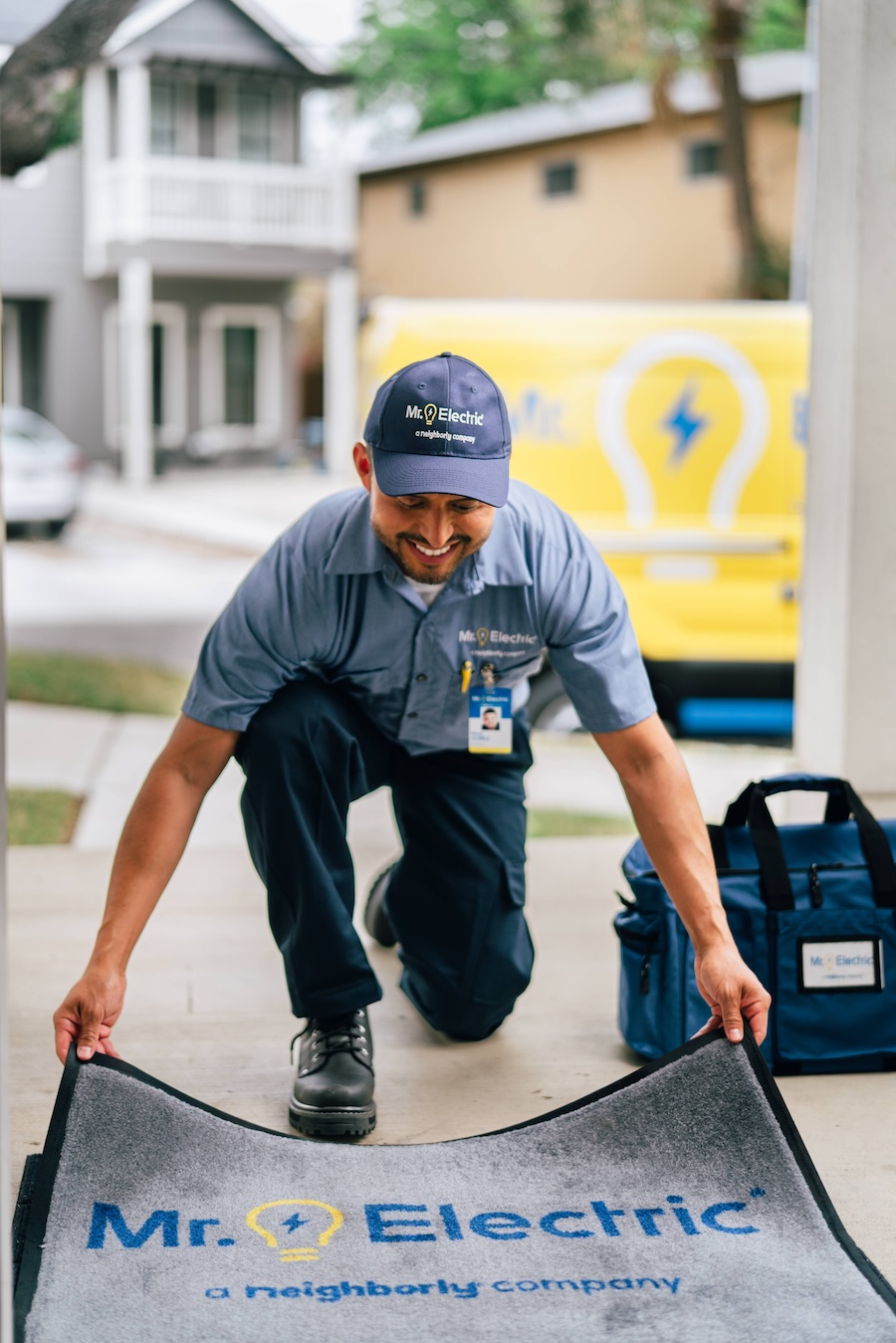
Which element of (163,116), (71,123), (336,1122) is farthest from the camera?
(163,116)

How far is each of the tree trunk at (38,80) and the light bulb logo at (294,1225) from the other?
4.42 m

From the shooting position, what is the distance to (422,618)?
2.51m

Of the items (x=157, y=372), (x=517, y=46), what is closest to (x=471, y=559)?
(x=517, y=46)

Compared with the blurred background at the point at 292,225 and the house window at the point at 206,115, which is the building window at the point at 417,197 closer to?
the blurred background at the point at 292,225

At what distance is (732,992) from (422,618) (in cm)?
75

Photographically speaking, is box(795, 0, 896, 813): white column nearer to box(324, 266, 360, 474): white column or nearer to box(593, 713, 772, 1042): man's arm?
box(593, 713, 772, 1042): man's arm

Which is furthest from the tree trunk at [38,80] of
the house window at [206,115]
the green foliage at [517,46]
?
the house window at [206,115]

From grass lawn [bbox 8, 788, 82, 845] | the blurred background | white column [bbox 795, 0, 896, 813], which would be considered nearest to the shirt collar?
white column [bbox 795, 0, 896, 813]

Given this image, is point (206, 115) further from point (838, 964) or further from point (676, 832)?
point (676, 832)

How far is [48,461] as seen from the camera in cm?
1268

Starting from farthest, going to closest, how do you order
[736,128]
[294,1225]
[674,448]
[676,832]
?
[736,128]
[674,448]
[676,832]
[294,1225]

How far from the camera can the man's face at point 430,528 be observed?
2.28 meters

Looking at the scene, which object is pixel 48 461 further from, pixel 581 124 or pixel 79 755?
pixel 79 755

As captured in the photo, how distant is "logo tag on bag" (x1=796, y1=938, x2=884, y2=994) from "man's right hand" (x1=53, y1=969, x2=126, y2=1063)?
1187 mm
